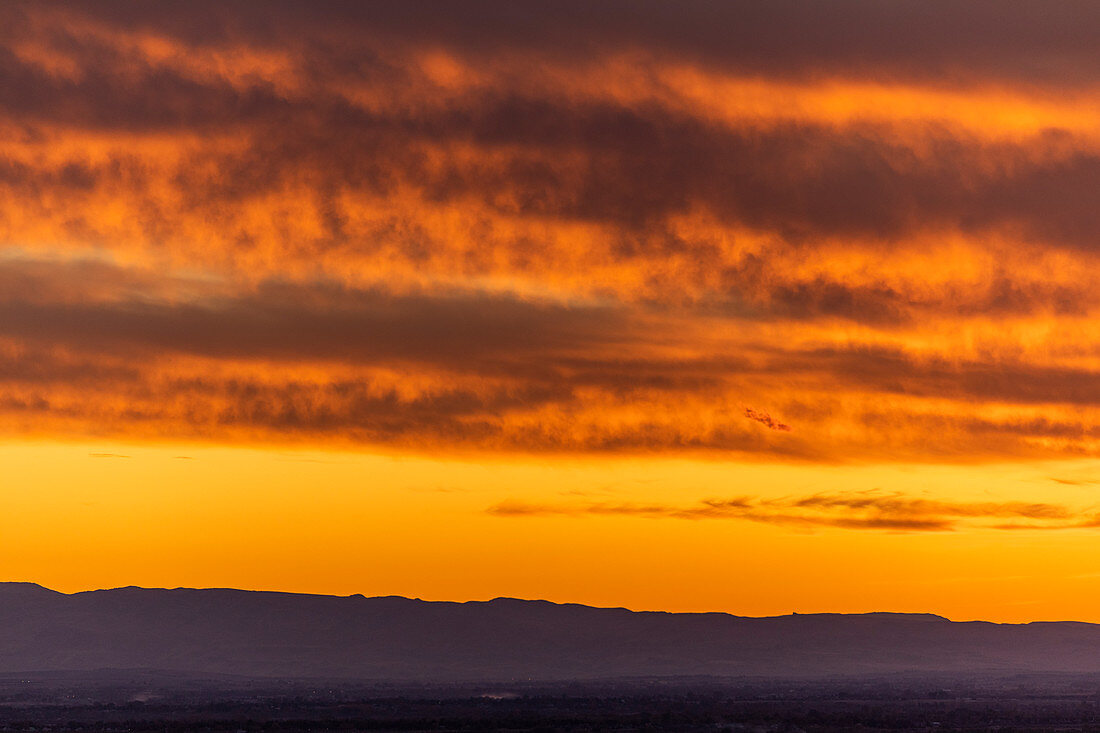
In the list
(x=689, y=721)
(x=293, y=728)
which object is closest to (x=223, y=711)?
(x=293, y=728)

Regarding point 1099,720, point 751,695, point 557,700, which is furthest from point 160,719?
point 751,695

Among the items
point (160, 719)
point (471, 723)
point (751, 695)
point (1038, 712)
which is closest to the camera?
point (471, 723)

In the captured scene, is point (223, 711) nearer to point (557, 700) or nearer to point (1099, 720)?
point (557, 700)

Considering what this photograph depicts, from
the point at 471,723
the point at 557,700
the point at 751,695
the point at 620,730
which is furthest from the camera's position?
the point at 751,695

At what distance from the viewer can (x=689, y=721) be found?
10431cm

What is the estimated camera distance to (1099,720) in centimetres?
10344

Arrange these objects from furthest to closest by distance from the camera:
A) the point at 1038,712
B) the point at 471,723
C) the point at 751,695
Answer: the point at 751,695, the point at 1038,712, the point at 471,723

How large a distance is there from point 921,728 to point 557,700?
2249 inches

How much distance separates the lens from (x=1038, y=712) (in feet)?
390

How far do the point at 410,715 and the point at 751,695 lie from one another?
211ft

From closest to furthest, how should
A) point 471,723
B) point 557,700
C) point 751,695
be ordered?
point 471,723 → point 557,700 → point 751,695

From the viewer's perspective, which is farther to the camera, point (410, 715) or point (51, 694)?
point (51, 694)

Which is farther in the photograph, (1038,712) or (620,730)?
(1038,712)

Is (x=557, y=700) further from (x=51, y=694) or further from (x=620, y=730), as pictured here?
(x=51, y=694)
